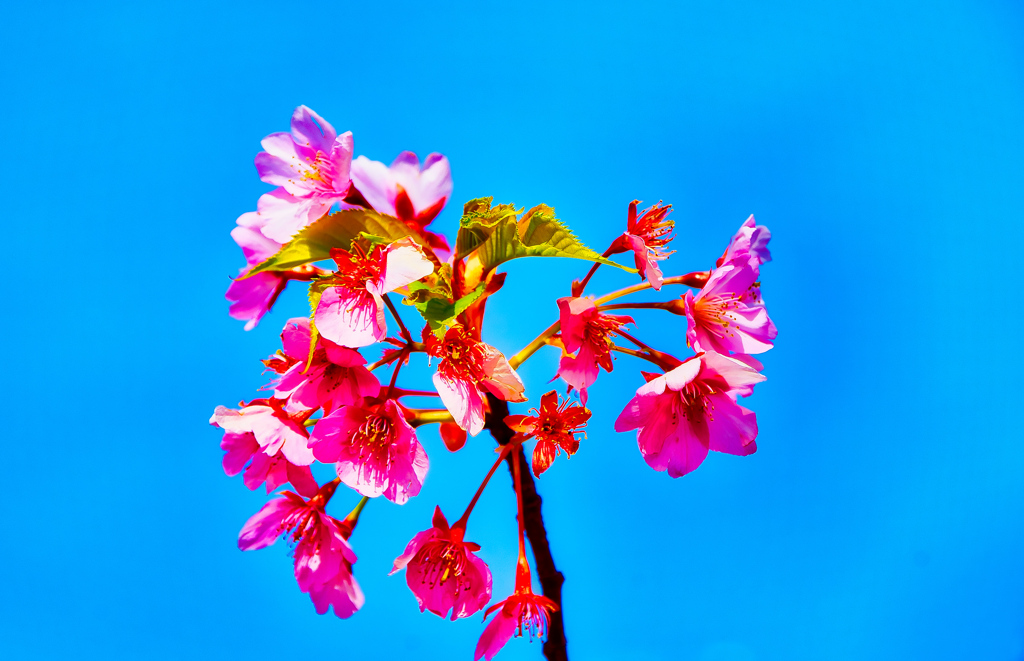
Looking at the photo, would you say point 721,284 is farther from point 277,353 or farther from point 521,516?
point 277,353

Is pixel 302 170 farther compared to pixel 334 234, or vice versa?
pixel 302 170

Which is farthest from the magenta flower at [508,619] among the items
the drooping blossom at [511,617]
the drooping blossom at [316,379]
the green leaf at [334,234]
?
the green leaf at [334,234]

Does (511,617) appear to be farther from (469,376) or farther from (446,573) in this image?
(469,376)

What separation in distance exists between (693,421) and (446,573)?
0.73 meters

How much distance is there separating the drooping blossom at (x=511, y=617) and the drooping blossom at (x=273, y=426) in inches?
23.9

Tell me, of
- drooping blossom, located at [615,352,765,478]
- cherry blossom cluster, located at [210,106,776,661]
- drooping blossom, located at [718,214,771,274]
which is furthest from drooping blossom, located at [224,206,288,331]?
drooping blossom, located at [718,214,771,274]

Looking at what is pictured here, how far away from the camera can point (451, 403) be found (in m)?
1.30

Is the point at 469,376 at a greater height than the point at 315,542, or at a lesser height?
greater

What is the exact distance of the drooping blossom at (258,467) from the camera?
164cm

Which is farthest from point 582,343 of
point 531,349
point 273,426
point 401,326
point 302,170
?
point 302,170

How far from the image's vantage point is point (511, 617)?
60.2 inches

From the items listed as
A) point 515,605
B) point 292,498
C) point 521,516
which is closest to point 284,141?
point 292,498

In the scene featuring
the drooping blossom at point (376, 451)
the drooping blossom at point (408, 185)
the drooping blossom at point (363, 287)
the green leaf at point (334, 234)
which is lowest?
the drooping blossom at point (376, 451)

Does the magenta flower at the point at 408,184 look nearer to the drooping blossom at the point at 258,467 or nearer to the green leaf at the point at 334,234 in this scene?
the green leaf at the point at 334,234
